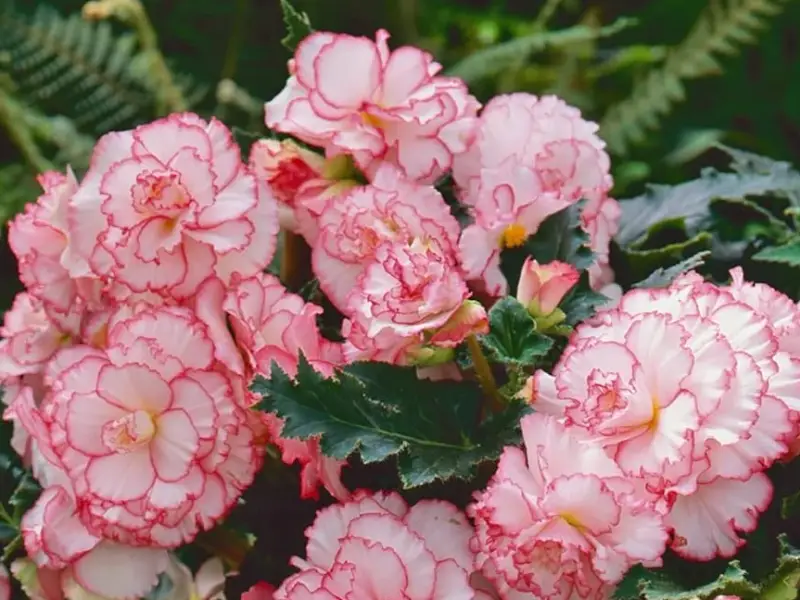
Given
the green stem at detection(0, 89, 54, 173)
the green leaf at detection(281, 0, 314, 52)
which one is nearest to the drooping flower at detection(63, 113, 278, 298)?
the green leaf at detection(281, 0, 314, 52)

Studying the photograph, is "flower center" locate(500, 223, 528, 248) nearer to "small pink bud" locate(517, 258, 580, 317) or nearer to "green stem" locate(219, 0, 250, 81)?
"small pink bud" locate(517, 258, 580, 317)

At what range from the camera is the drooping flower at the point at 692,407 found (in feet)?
1.64

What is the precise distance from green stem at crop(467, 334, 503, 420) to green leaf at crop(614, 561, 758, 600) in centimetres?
13

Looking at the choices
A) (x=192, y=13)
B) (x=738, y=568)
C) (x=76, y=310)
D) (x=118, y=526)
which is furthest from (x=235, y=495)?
(x=192, y=13)

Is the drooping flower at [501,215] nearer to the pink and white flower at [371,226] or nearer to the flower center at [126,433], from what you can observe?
the pink and white flower at [371,226]

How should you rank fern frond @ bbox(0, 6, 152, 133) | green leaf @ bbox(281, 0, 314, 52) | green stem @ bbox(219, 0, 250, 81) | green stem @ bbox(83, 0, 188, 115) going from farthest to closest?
green stem @ bbox(219, 0, 250, 81), fern frond @ bbox(0, 6, 152, 133), green stem @ bbox(83, 0, 188, 115), green leaf @ bbox(281, 0, 314, 52)

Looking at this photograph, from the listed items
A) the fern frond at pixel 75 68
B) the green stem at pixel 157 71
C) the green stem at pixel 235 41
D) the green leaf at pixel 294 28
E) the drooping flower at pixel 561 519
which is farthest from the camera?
the green stem at pixel 235 41

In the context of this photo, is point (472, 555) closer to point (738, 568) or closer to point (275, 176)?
point (738, 568)

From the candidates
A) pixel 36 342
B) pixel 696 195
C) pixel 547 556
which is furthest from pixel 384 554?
pixel 696 195

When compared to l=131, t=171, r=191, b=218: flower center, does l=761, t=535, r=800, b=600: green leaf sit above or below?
below

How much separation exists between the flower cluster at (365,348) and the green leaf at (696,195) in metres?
0.08

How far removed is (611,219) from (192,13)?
1012 millimetres

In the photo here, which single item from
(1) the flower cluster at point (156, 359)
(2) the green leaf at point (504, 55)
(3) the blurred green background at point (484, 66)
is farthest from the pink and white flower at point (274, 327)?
(2) the green leaf at point (504, 55)

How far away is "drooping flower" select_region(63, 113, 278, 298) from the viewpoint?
1.96ft
